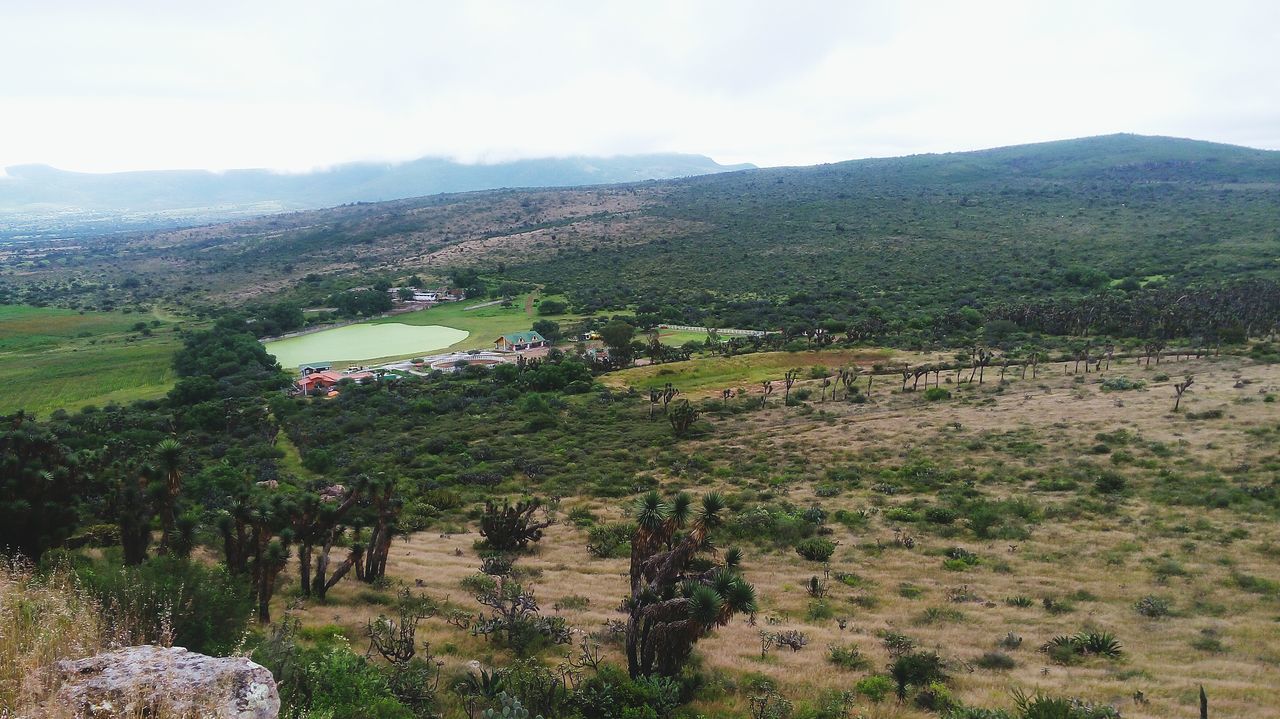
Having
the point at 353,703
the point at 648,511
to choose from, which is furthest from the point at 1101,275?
the point at 353,703

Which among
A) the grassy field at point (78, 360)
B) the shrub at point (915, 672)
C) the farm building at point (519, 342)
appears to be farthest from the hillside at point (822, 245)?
the shrub at point (915, 672)

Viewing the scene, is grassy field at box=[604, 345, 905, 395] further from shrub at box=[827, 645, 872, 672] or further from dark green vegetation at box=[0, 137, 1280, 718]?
shrub at box=[827, 645, 872, 672]

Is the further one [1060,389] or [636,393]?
[636,393]

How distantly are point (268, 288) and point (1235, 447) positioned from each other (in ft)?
419

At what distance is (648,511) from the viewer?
13070mm

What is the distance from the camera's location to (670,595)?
1229cm

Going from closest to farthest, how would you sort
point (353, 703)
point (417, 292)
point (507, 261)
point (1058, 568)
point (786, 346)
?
point (353, 703), point (1058, 568), point (786, 346), point (417, 292), point (507, 261)

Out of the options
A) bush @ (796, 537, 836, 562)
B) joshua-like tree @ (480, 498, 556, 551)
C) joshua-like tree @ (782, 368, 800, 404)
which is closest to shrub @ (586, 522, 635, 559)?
joshua-like tree @ (480, 498, 556, 551)

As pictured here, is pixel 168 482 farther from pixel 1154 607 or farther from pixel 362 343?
pixel 362 343

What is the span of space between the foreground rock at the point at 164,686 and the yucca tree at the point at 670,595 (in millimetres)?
6038

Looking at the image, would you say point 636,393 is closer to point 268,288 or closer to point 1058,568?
point 1058,568

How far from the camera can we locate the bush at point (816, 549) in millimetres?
18828

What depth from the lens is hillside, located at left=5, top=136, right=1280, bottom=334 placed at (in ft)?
267

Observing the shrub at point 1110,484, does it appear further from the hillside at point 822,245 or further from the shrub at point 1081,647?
the hillside at point 822,245
